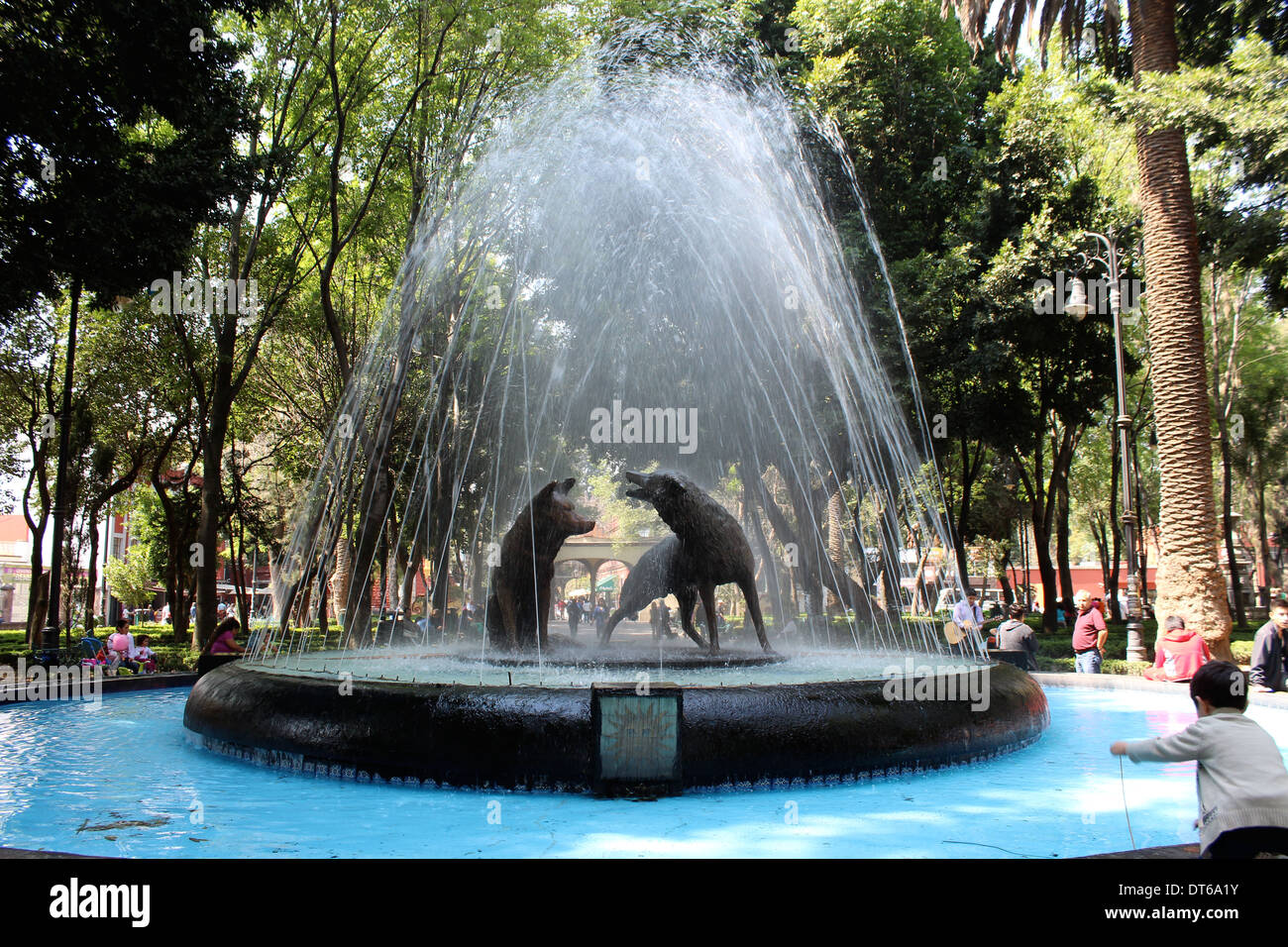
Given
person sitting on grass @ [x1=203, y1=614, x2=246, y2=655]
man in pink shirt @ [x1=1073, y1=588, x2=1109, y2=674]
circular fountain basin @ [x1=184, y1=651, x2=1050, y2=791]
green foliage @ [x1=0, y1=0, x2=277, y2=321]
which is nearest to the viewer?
circular fountain basin @ [x1=184, y1=651, x2=1050, y2=791]

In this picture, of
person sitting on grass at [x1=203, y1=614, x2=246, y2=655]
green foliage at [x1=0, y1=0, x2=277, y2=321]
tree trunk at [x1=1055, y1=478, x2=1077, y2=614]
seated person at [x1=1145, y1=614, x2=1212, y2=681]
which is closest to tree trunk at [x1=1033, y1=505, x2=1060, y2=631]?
tree trunk at [x1=1055, y1=478, x2=1077, y2=614]

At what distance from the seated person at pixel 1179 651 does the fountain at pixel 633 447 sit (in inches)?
116

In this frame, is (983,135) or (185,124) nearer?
(185,124)

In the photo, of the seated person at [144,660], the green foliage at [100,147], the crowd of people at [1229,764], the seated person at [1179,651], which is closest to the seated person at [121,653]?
the seated person at [144,660]

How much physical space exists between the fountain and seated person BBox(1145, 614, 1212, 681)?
9.70 feet

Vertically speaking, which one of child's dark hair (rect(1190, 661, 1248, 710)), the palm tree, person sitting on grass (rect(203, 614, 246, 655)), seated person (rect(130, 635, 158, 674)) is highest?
the palm tree

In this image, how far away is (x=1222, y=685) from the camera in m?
3.88

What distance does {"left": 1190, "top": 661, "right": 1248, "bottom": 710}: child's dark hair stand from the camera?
12.6 ft

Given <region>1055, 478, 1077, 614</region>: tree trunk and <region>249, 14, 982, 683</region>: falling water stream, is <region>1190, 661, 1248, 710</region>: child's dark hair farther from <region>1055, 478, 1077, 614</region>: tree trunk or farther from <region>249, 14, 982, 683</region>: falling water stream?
<region>1055, 478, 1077, 614</region>: tree trunk
